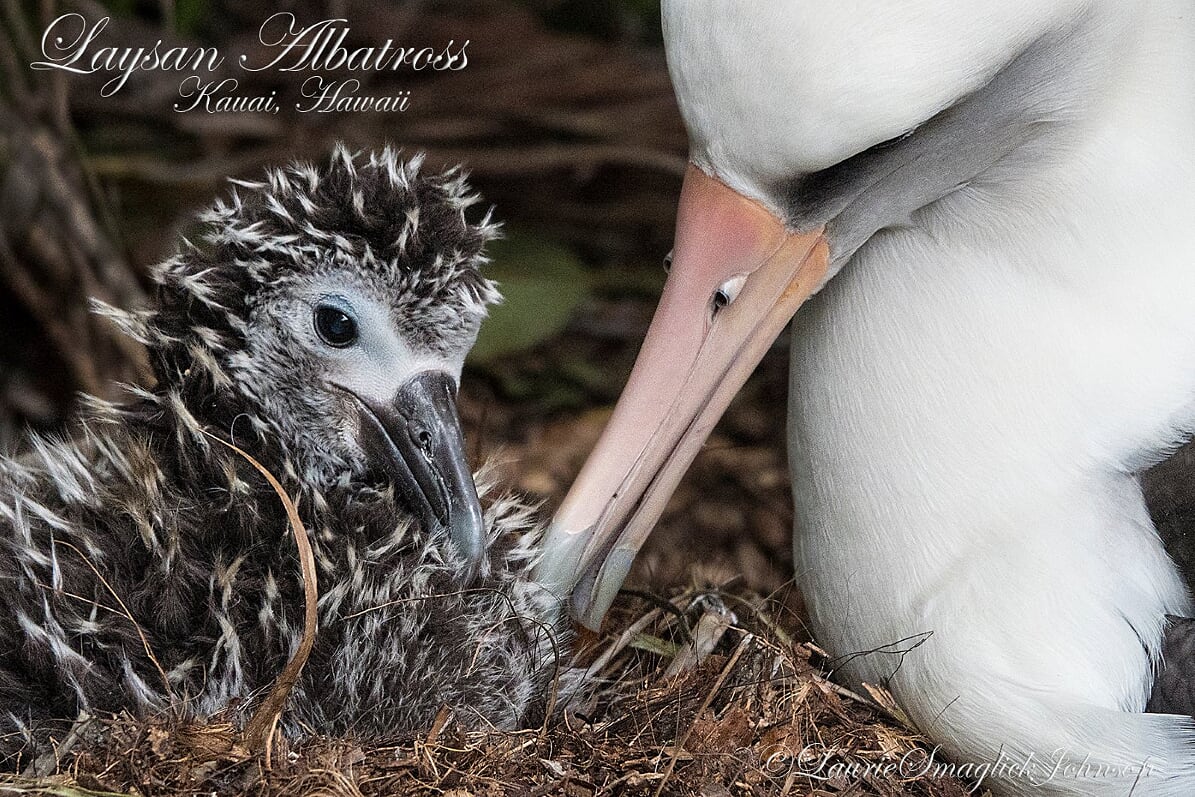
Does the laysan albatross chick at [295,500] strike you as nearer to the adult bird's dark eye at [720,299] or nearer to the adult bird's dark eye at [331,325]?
the adult bird's dark eye at [331,325]

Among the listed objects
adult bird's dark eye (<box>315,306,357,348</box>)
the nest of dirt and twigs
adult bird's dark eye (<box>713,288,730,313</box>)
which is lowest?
the nest of dirt and twigs

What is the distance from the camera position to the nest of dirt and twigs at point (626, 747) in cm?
188

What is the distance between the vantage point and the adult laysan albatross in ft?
6.58

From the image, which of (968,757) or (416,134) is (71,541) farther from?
(416,134)

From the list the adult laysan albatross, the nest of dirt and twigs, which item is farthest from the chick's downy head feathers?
the nest of dirt and twigs

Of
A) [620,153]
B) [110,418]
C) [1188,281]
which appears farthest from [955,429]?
[620,153]

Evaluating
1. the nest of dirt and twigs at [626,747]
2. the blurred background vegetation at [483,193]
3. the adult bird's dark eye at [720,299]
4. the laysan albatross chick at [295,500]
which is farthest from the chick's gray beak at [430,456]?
the blurred background vegetation at [483,193]

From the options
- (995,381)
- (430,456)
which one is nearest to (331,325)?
(430,456)

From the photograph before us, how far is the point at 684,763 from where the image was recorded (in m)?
2.06

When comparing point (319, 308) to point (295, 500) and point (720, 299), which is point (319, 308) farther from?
point (720, 299)

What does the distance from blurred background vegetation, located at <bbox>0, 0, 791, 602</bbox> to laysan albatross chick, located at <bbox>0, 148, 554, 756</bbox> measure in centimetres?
116

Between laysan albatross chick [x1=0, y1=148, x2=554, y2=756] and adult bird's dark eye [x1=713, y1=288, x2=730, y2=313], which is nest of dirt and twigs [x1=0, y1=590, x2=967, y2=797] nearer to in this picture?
laysan albatross chick [x1=0, y1=148, x2=554, y2=756]

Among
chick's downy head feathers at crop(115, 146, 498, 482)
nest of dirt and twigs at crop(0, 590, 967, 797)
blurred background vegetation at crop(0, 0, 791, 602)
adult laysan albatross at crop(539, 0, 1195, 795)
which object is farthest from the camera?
blurred background vegetation at crop(0, 0, 791, 602)

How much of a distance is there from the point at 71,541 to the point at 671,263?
102 centimetres
